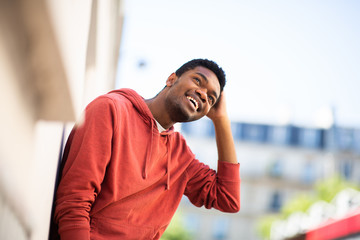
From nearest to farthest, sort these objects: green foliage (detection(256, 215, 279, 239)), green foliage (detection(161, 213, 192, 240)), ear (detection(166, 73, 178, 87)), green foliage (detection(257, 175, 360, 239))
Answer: ear (detection(166, 73, 178, 87)) < green foliage (detection(161, 213, 192, 240)) < green foliage (detection(257, 175, 360, 239)) < green foliage (detection(256, 215, 279, 239))

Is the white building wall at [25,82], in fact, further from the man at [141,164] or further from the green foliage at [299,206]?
the green foliage at [299,206]

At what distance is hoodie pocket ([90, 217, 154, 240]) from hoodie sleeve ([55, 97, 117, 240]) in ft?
0.21

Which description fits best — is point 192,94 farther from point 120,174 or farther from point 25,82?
point 25,82

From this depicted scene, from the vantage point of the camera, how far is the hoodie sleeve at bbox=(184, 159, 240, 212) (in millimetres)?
2109

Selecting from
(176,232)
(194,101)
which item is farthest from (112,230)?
(176,232)

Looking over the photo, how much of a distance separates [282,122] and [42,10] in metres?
35.8

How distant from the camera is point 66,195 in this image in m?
1.49

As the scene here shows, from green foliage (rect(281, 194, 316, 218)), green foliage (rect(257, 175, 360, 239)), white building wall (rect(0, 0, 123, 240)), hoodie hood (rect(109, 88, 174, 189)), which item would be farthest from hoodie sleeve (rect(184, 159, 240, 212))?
green foliage (rect(281, 194, 316, 218))

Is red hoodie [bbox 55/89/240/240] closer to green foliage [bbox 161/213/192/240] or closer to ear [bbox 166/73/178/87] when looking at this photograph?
ear [bbox 166/73/178/87]

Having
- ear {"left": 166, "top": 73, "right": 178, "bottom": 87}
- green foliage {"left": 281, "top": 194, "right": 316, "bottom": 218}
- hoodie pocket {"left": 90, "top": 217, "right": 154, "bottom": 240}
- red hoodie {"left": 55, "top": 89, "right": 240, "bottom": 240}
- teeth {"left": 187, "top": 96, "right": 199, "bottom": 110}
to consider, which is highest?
ear {"left": 166, "top": 73, "right": 178, "bottom": 87}

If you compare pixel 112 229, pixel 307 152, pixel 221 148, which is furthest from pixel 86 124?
pixel 307 152

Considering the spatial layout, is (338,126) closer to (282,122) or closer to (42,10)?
(282,122)

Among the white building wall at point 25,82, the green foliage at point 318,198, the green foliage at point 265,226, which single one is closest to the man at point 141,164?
the white building wall at point 25,82

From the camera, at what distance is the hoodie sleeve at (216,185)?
211 centimetres
